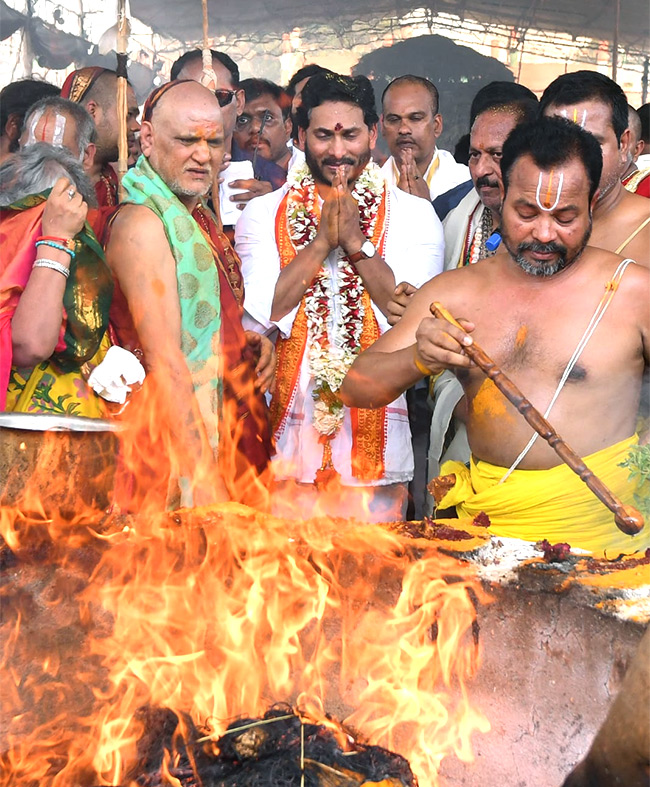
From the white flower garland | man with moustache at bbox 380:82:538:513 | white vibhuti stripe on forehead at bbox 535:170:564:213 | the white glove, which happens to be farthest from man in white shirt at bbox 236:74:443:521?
white vibhuti stripe on forehead at bbox 535:170:564:213

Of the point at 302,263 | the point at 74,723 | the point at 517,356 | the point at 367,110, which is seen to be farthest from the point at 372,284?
the point at 74,723

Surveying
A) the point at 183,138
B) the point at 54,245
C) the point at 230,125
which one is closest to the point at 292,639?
the point at 54,245

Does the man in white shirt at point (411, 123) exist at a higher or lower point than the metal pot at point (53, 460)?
higher

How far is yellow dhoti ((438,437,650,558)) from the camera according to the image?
2.93 m

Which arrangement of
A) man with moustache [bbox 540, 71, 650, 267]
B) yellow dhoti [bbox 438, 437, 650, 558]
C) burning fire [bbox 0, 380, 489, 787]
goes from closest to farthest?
burning fire [bbox 0, 380, 489, 787], yellow dhoti [bbox 438, 437, 650, 558], man with moustache [bbox 540, 71, 650, 267]

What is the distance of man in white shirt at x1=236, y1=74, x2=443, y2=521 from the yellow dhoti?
4.10 ft

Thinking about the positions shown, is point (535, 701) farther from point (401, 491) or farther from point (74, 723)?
point (401, 491)

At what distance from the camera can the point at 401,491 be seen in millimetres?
4359

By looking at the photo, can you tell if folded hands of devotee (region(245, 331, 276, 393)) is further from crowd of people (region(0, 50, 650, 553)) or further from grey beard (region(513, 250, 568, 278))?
grey beard (region(513, 250, 568, 278))

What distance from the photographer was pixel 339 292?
13.8 feet

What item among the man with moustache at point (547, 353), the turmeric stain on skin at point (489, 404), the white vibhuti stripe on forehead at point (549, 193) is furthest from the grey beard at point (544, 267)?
the turmeric stain on skin at point (489, 404)

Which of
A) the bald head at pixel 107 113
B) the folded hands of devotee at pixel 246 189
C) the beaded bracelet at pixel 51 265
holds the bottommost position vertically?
the beaded bracelet at pixel 51 265

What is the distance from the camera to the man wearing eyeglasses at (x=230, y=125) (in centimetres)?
485

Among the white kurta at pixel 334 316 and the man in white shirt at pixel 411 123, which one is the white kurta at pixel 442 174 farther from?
the white kurta at pixel 334 316
